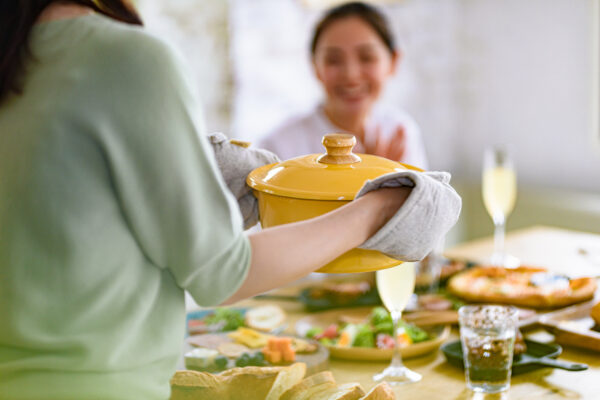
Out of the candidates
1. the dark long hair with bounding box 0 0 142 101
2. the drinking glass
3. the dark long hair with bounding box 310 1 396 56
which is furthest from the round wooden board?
the dark long hair with bounding box 310 1 396 56

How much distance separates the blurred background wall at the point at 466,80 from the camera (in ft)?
11.1

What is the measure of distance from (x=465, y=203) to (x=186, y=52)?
2.07 m

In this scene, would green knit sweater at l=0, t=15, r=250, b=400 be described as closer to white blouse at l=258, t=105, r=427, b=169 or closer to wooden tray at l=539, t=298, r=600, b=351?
wooden tray at l=539, t=298, r=600, b=351

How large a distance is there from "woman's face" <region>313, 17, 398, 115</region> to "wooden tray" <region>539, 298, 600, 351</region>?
1159 millimetres

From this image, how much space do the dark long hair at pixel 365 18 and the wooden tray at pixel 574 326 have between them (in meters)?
1.26

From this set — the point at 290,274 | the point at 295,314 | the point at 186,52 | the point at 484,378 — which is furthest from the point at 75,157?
the point at 186,52

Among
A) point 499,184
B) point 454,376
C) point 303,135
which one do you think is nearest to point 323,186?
point 454,376

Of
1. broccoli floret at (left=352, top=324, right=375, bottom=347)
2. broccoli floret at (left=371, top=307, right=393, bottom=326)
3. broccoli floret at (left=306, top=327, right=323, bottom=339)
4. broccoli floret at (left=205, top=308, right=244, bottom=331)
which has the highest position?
broccoli floret at (left=205, top=308, right=244, bottom=331)

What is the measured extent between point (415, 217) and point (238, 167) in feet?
1.12

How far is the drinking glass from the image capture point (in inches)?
44.1

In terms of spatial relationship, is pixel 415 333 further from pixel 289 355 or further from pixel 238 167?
pixel 238 167

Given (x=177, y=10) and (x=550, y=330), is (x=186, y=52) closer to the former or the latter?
(x=177, y=10)

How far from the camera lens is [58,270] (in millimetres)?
729

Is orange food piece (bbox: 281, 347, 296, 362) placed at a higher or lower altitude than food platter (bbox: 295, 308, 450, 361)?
higher
